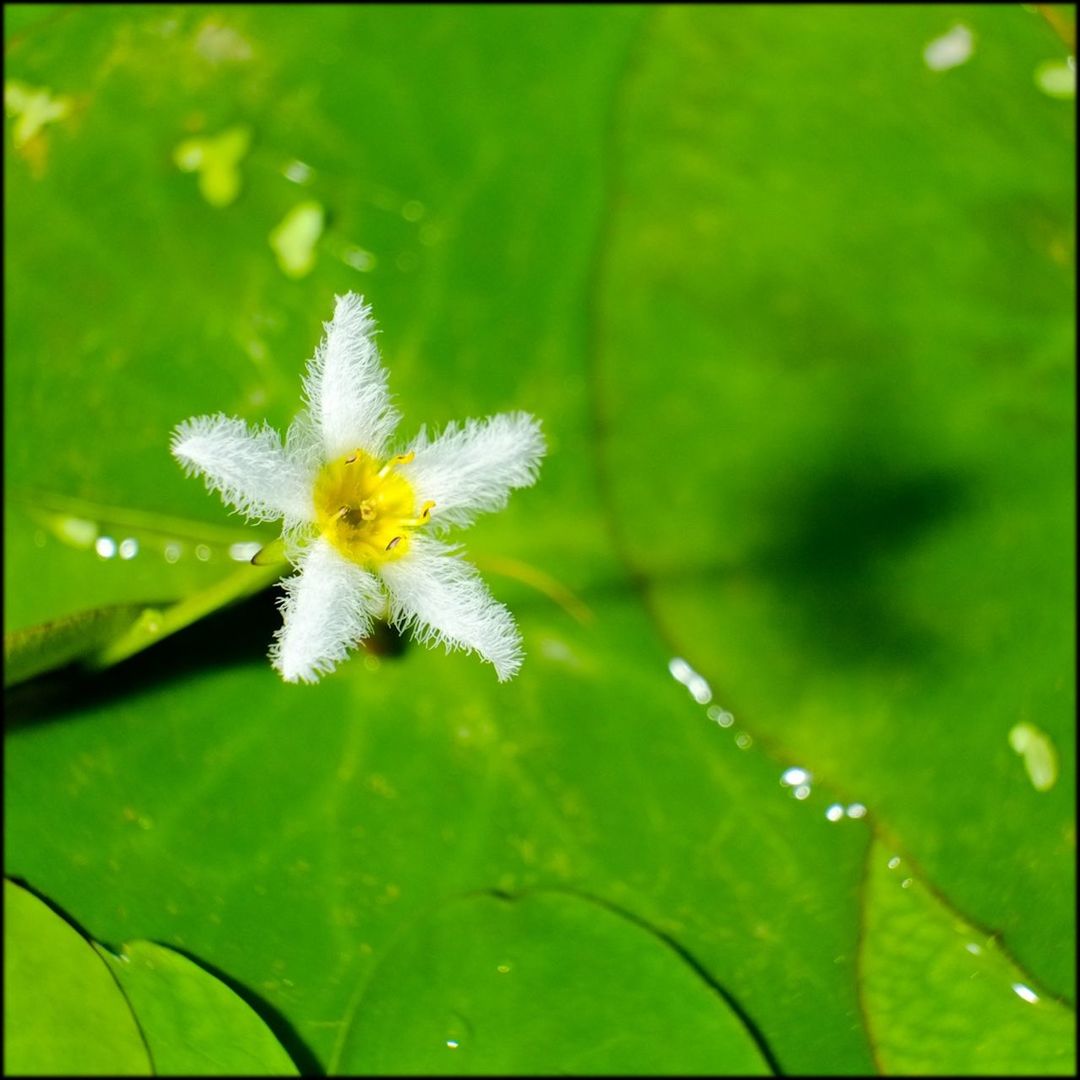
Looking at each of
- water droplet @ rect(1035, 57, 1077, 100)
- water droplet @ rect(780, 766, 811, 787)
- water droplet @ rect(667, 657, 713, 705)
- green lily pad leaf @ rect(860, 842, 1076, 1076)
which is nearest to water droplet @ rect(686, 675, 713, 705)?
water droplet @ rect(667, 657, 713, 705)

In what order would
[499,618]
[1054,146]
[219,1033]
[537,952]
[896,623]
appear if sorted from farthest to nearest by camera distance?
[1054,146] < [896,623] < [537,952] < [219,1033] < [499,618]

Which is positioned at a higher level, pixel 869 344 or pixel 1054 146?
pixel 1054 146

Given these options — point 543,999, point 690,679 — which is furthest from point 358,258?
point 543,999

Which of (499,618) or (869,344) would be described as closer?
(499,618)

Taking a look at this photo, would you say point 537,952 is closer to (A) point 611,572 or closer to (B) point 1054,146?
(A) point 611,572

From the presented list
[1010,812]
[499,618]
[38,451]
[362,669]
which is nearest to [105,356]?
[38,451]

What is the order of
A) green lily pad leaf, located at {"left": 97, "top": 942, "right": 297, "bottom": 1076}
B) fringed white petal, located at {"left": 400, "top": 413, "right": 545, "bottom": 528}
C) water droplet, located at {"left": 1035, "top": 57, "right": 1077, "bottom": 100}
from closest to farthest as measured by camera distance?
1. fringed white petal, located at {"left": 400, "top": 413, "right": 545, "bottom": 528}
2. green lily pad leaf, located at {"left": 97, "top": 942, "right": 297, "bottom": 1076}
3. water droplet, located at {"left": 1035, "top": 57, "right": 1077, "bottom": 100}

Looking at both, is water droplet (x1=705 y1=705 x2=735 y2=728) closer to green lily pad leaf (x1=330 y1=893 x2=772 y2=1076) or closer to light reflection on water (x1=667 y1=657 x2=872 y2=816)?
light reflection on water (x1=667 y1=657 x2=872 y2=816)
